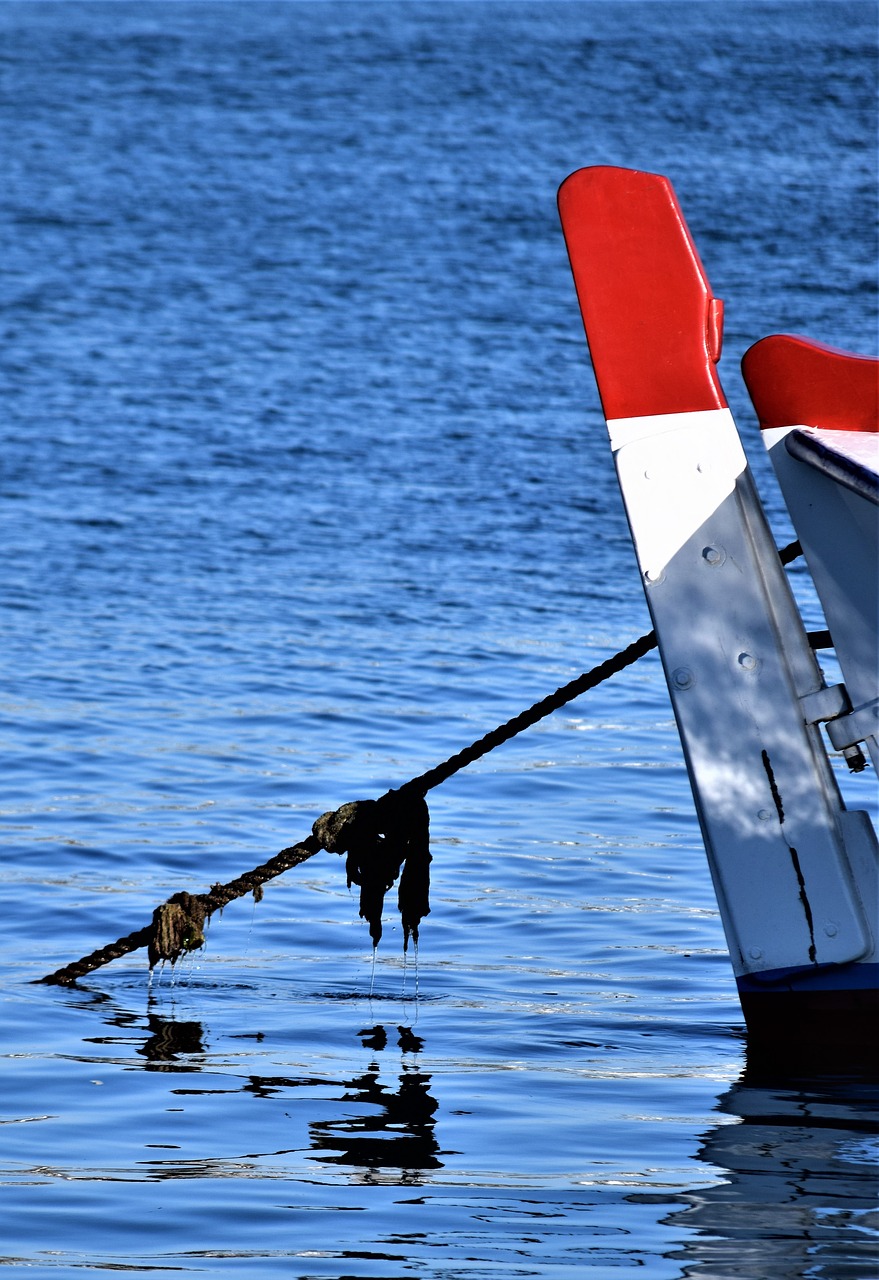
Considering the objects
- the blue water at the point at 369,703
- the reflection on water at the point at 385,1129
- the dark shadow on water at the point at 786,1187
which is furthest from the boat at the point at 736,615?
the reflection on water at the point at 385,1129

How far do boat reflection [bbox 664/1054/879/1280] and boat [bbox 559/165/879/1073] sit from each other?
169 mm

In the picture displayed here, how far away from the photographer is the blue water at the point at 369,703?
13.7 feet

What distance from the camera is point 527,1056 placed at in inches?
204

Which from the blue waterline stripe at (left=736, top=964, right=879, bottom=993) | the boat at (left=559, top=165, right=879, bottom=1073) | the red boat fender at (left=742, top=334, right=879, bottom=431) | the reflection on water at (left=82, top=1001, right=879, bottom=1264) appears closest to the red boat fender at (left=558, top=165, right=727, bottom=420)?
the boat at (left=559, top=165, right=879, bottom=1073)

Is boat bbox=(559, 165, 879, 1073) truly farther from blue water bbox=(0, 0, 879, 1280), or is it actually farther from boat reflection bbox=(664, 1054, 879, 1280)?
blue water bbox=(0, 0, 879, 1280)

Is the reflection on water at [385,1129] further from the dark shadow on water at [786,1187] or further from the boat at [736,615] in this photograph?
the boat at [736,615]

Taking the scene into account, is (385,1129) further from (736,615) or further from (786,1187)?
(736,615)

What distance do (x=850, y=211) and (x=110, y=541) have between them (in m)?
14.8

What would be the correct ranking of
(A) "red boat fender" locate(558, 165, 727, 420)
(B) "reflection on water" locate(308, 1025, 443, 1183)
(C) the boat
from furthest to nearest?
(A) "red boat fender" locate(558, 165, 727, 420), (C) the boat, (B) "reflection on water" locate(308, 1025, 443, 1183)

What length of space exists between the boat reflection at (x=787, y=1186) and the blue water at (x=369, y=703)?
0.01 m

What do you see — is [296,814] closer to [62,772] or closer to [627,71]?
[62,772]

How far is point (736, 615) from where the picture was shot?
15.0 ft

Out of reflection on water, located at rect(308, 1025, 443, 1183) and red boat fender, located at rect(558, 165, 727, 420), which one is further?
red boat fender, located at rect(558, 165, 727, 420)

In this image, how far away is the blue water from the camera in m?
4.17
